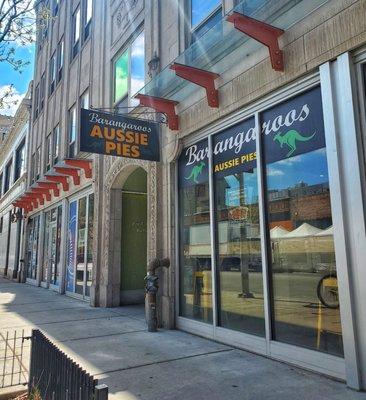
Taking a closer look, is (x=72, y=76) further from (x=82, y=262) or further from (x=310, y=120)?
(x=310, y=120)

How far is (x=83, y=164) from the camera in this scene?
12102 mm

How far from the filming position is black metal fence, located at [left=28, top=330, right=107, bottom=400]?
110 inches

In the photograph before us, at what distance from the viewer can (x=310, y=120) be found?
5195 mm

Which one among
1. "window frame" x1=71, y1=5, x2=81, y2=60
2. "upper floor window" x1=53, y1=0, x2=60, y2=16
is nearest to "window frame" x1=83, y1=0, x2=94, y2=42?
"window frame" x1=71, y1=5, x2=81, y2=60

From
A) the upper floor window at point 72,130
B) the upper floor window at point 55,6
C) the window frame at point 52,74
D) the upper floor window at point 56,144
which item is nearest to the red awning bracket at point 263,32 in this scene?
the upper floor window at point 72,130

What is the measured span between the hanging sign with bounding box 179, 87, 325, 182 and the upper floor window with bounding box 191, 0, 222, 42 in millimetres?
2157

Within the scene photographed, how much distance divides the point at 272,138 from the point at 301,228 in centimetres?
141

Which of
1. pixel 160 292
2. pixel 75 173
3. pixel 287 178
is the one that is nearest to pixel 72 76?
pixel 75 173

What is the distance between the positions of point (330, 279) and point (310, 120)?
2047 mm

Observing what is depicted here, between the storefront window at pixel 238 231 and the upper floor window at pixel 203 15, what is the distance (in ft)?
7.19

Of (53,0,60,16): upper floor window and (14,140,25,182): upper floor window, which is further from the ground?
(53,0,60,16): upper floor window

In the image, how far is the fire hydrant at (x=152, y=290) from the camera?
737 cm

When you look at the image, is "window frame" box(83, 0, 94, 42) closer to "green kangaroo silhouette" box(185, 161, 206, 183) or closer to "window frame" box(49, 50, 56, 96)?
"window frame" box(49, 50, 56, 96)

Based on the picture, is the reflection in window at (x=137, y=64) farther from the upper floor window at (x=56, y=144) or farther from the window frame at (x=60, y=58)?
the window frame at (x=60, y=58)
